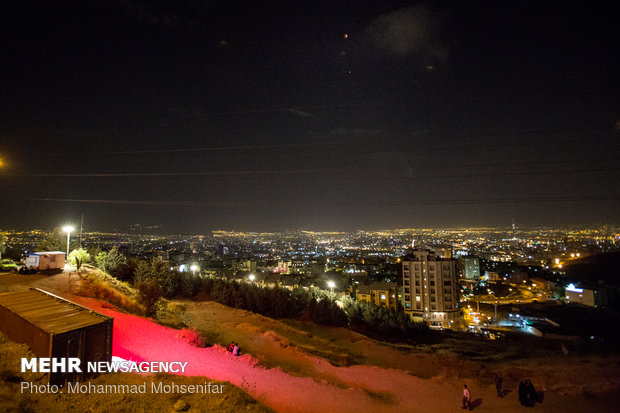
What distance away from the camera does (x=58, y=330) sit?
22.7 feet

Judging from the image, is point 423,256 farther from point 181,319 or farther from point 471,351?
point 181,319

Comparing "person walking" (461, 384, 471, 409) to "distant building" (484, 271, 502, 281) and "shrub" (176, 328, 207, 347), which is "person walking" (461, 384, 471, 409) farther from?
"distant building" (484, 271, 502, 281)

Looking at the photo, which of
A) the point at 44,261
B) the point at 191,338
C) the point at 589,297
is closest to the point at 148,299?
the point at 191,338

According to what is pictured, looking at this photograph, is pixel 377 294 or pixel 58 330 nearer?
pixel 58 330

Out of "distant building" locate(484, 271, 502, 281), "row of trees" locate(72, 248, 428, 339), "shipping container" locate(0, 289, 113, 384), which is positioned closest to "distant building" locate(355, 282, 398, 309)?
"row of trees" locate(72, 248, 428, 339)

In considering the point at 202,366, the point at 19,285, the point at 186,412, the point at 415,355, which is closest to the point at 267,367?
the point at 202,366

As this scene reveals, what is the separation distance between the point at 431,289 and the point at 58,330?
1823 inches

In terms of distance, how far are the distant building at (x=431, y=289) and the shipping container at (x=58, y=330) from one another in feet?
144

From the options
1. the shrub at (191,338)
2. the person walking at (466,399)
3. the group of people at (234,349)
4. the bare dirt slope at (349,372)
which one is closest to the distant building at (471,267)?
the bare dirt slope at (349,372)

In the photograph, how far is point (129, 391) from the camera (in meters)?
7.25

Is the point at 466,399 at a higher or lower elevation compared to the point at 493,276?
higher

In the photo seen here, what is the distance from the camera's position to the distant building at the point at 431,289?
44.0 meters

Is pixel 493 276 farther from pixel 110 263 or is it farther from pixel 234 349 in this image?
pixel 110 263

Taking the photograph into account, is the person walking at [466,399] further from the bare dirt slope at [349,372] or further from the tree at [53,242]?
the tree at [53,242]
